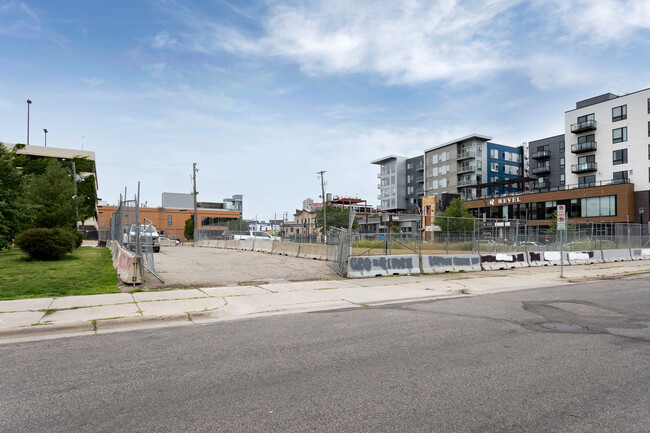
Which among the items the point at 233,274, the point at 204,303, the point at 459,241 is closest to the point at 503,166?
the point at 459,241

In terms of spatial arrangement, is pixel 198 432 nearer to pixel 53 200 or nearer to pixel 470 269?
pixel 470 269

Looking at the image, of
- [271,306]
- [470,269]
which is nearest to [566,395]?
[271,306]

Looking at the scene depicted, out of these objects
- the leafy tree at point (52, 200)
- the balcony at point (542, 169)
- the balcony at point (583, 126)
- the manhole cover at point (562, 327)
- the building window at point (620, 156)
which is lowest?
the manhole cover at point (562, 327)

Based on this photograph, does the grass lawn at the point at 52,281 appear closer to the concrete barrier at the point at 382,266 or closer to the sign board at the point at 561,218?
the concrete barrier at the point at 382,266

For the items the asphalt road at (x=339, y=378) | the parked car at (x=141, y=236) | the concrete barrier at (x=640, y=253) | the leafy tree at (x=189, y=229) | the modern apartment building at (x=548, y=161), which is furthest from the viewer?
the leafy tree at (x=189, y=229)

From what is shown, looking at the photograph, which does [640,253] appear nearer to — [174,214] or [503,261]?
[503,261]

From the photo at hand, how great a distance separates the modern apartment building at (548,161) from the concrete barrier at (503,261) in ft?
206

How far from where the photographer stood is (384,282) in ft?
47.6

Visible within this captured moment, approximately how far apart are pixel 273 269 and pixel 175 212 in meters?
89.4

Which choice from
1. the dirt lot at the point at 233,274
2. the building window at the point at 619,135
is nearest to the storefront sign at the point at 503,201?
the building window at the point at 619,135

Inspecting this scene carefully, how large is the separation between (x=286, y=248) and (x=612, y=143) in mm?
55318

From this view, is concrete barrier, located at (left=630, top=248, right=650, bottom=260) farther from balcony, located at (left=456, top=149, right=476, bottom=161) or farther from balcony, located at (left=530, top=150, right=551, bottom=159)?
balcony, located at (left=456, top=149, right=476, bottom=161)

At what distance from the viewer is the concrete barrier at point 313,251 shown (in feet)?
75.2

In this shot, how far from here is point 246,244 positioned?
34156 mm
